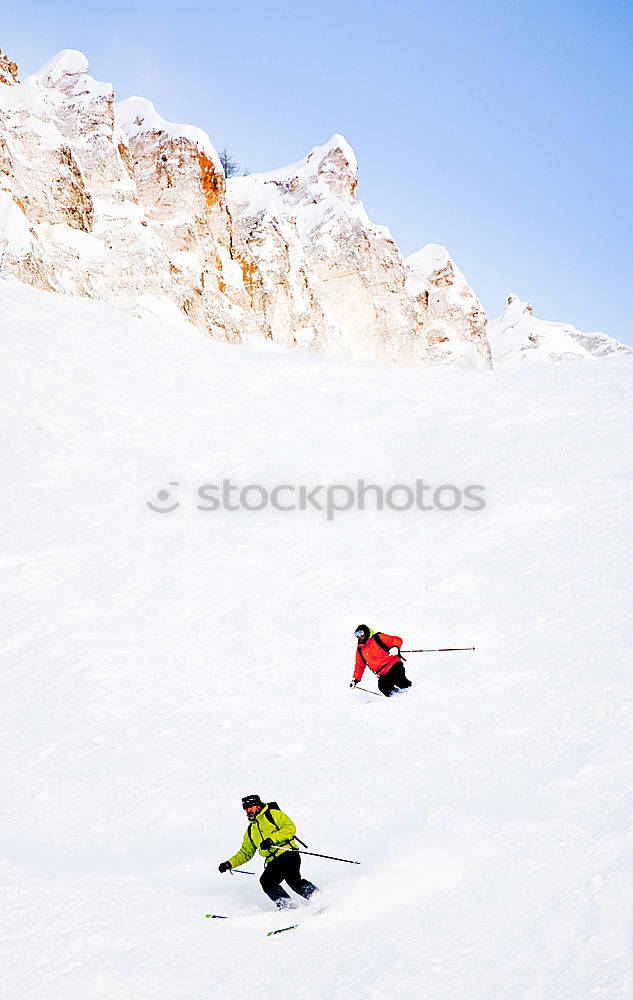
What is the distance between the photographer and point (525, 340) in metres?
106

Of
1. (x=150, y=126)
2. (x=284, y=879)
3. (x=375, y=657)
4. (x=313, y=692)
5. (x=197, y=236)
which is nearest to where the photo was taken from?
(x=284, y=879)

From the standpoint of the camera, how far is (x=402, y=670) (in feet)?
29.1

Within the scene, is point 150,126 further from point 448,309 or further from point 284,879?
point 284,879

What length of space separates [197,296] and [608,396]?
35.3 metres

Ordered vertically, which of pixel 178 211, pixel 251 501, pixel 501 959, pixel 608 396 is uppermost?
pixel 178 211

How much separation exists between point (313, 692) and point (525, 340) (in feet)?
348

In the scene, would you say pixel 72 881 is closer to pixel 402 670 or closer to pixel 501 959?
pixel 501 959

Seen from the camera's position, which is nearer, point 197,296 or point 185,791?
point 185,791

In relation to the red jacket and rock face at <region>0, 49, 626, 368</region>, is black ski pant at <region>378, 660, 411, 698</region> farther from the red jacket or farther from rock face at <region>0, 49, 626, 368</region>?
rock face at <region>0, 49, 626, 368</region>

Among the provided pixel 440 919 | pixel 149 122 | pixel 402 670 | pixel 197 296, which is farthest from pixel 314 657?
pixel 149 122

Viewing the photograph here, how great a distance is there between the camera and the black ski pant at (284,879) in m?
5.34

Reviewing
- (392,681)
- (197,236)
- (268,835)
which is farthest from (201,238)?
(268,835)

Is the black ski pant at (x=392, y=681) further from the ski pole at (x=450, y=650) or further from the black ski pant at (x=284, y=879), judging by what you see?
the black ski pant at (x=284, y=879)

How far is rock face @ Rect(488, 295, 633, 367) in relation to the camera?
103 m
